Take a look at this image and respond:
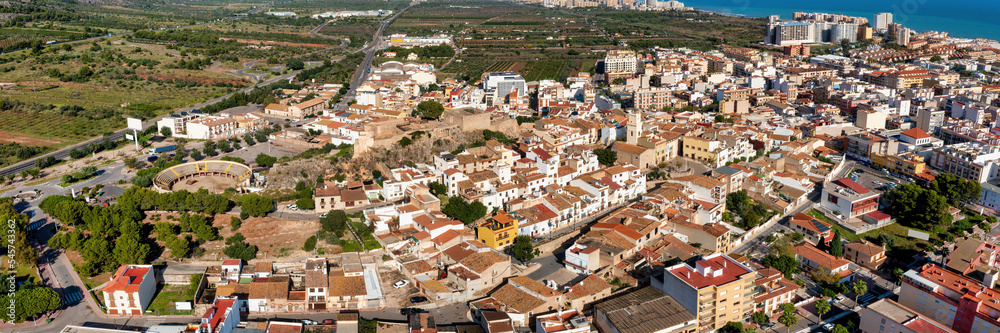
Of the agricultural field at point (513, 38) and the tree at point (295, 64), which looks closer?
the tree at point (295, 64)

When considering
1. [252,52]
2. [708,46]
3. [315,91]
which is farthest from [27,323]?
[708,46]

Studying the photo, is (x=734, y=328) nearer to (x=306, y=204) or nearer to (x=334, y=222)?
(x=334, y=222)

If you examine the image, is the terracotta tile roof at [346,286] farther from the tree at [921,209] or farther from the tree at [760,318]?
the tree at [921,209]

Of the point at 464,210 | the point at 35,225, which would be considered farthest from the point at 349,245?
the point at 35,225

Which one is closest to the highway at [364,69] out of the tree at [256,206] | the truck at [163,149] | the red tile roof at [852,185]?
the truck at [163,149]

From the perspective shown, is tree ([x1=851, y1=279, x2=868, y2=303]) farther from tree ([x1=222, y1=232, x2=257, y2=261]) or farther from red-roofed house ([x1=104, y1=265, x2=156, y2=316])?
red-roofed house ([x1=104, y1=265, x2=156, y2=316])

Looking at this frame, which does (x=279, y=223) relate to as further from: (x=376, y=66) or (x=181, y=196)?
(x=376, y=66)

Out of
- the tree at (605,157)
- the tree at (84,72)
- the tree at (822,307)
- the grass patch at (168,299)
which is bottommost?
the grass patch at (168,299)
